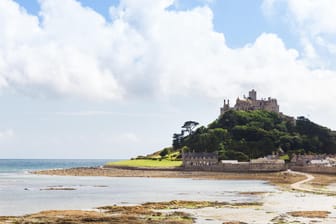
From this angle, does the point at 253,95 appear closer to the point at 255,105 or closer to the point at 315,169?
the point at 255,105

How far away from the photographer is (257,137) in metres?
145

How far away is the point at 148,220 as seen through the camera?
38562mm

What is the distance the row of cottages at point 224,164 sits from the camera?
398 ft

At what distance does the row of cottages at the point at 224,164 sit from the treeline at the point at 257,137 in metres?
4.52

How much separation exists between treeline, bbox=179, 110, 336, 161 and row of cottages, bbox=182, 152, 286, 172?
4518 mm

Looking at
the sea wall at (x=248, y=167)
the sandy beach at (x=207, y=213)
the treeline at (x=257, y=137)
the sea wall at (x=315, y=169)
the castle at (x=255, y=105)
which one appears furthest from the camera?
the castle at (x=255, y=105)

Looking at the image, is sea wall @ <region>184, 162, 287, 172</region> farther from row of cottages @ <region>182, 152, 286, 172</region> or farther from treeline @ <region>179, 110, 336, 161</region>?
treeline @ <region>179, 110, 336, 161</region>

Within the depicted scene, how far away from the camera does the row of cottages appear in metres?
121

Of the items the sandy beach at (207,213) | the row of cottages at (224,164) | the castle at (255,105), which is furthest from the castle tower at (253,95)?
the sandy beach at (207,213)

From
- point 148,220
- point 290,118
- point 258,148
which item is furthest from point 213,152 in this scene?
point 148,220

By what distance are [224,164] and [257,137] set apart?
22502 mm

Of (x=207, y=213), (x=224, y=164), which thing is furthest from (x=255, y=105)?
(x=207, y=213)

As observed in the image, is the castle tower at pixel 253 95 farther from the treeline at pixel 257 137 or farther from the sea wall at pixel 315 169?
the sea wall at pixel 315 169

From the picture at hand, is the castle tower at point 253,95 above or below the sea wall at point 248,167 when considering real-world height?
above
